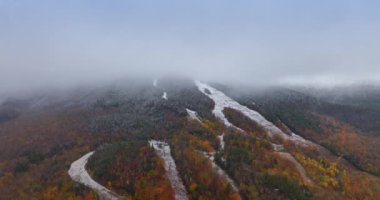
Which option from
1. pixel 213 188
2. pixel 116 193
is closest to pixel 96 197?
pixel 116 193

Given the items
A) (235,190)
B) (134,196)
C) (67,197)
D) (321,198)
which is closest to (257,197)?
(235,190)

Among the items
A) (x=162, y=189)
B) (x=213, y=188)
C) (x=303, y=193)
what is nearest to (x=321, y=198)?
(x=303, y=193)

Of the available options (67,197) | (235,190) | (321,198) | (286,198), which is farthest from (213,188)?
(67,197)

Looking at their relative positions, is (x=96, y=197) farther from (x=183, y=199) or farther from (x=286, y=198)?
(x=286, y=198)

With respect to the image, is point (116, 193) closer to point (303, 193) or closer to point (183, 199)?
point (183, 199)

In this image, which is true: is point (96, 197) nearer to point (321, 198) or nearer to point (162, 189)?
point (162, 189)

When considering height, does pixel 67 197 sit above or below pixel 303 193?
below

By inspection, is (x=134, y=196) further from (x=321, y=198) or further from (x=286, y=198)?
(x=321, y=198)
